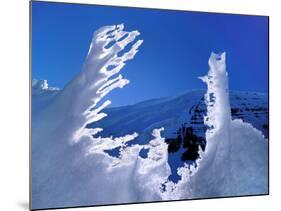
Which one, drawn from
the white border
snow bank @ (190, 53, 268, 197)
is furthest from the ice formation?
the white border

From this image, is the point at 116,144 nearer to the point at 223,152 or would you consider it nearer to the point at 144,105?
the point at 144,105

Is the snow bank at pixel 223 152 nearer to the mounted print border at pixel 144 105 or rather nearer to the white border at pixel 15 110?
the mounted print border at pixel 144 105

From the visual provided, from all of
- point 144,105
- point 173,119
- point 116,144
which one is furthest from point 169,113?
point 116,144

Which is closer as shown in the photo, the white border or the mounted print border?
the mounted print border

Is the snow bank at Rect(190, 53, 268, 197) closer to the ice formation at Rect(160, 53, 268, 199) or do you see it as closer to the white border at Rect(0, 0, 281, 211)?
the ice formation at Rect(160, 53, 268, 199)

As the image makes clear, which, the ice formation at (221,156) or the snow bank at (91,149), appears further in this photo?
the ice formation at (221,156)

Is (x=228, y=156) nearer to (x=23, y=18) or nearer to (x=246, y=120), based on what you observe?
(x=246, y=120)

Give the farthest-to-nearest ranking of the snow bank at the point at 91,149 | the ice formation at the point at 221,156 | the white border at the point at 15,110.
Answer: the ice formation at the point at 221,156 → the white border at the point at 15,110 → the snow bank at the point at 91,149

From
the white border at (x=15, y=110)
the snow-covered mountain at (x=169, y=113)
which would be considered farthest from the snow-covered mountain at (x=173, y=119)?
the white border at (x=15, y=110)

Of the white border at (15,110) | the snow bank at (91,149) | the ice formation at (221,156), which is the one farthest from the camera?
the ice formation at (221,156)
